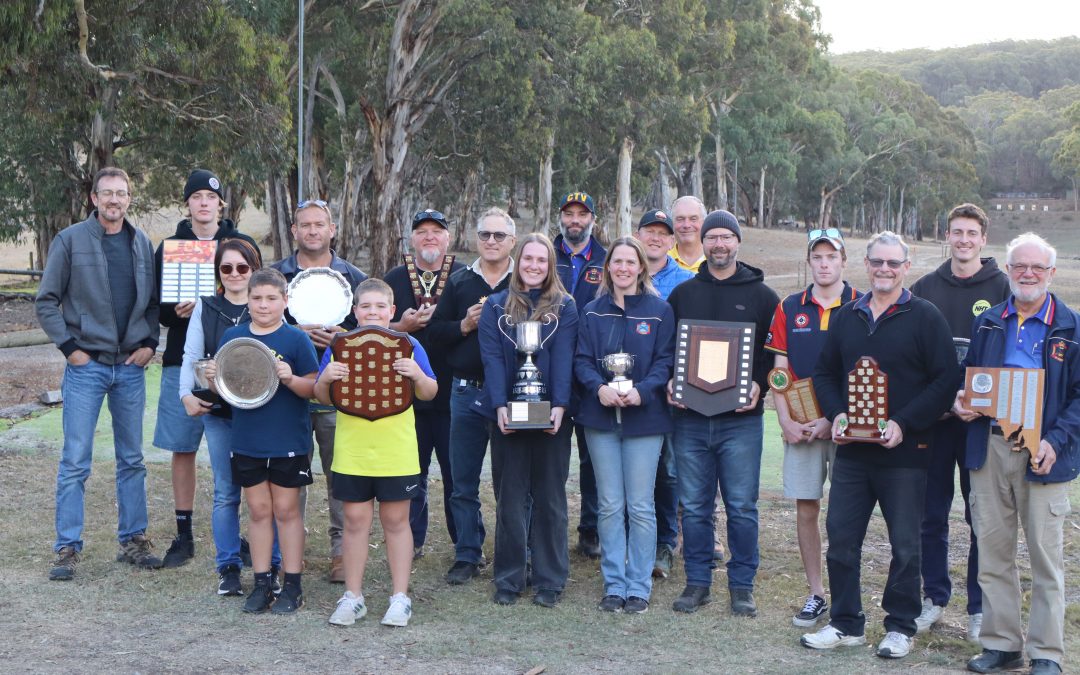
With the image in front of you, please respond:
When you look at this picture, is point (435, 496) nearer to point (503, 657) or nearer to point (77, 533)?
point (77, 533)

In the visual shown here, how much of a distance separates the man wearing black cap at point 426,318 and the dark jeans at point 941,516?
278 centimetres

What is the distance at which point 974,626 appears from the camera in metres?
6.02

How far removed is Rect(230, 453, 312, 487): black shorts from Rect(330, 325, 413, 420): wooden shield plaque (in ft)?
1.58

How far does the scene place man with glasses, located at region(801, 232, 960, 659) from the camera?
5574mm

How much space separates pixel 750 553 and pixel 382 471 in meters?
2.07

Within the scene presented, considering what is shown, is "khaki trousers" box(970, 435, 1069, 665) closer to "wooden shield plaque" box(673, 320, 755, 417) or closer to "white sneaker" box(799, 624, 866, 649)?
"white sneaker" box(799, 624, 866, 649)

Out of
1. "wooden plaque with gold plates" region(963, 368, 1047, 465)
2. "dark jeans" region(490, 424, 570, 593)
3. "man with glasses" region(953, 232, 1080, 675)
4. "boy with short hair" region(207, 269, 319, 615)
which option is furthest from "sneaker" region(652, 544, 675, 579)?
"wooden plaque with gold plates" region(963, 368, 1047, 465)

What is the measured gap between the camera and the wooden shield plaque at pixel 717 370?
20.5ft

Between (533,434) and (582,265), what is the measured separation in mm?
1559

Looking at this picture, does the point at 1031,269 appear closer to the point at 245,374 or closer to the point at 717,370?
the point at 717,370

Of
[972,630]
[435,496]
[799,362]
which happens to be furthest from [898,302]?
[435,496]

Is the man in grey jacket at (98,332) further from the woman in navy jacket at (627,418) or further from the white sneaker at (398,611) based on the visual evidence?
the woman in navy jacket at (627,418)

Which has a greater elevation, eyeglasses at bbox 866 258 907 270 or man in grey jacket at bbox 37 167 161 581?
eyeglasses at bbox 866 258 907 270

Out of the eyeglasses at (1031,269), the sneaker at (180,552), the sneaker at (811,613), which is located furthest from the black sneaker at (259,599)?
the eyeglasses at (1031,269)
